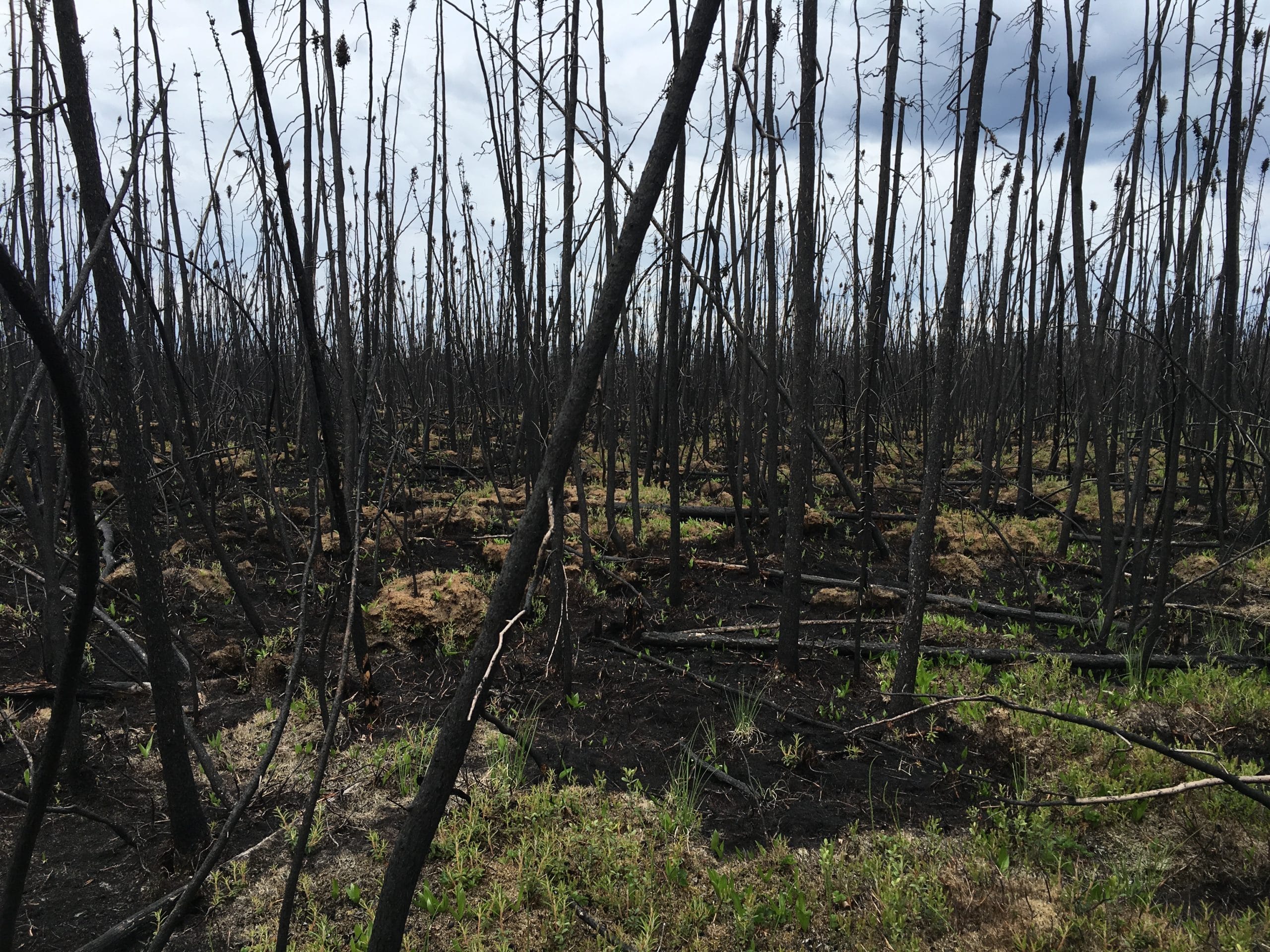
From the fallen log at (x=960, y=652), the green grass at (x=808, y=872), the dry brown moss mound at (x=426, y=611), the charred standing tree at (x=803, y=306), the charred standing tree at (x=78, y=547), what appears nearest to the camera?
the charred standing tree at (x=78, y=547)

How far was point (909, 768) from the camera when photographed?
3102mm

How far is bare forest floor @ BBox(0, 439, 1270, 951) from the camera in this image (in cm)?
217

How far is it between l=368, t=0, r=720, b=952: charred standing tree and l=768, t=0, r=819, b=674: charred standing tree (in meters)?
2.15

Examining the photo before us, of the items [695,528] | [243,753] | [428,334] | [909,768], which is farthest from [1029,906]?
[428,334]

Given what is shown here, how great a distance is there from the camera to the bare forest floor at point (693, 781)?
2172mm

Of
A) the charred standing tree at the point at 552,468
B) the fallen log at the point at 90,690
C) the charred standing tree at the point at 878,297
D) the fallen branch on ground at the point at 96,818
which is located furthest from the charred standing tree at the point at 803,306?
the fallen log at the point at 90,690

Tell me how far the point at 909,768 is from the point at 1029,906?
1.01 meters

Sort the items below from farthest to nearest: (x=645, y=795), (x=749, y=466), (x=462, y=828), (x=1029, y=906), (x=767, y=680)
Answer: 1. (x=749, y=466)
2. (x=767, y=680)
3. (x=645, y=795)
4. (x=462, y=828)
5. (x=1029, y=906)

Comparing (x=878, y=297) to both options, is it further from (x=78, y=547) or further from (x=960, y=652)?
(x=78, y=547)

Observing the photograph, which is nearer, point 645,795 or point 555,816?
point 555,816

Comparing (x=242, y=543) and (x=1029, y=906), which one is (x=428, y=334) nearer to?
(x=242, y=543)

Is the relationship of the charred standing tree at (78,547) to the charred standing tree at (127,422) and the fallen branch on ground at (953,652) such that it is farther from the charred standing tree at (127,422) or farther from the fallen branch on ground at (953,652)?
the fallen branch on ground at (953,652)

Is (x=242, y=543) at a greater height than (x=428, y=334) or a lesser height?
lesser

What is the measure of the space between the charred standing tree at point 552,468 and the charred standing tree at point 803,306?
7.04 ft
